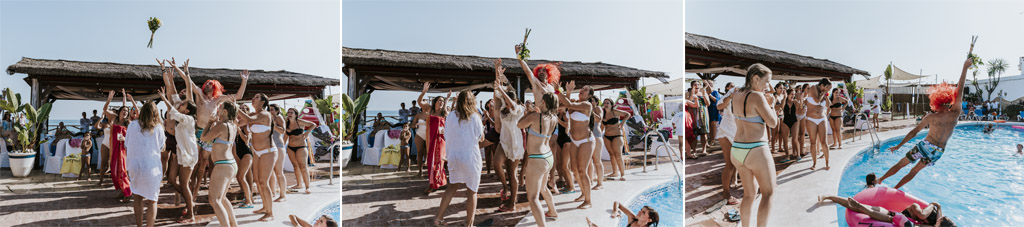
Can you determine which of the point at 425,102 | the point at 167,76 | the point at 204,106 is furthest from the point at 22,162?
the point at 425,102

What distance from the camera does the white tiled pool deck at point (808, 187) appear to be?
5047 mm

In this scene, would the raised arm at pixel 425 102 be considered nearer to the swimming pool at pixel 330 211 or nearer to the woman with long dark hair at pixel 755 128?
the swimming pool at pixel 330 211

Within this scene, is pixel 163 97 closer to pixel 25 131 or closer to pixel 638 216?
pixel 25 131

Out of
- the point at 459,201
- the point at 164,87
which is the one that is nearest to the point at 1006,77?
the point at 459,201

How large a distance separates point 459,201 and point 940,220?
436 cm

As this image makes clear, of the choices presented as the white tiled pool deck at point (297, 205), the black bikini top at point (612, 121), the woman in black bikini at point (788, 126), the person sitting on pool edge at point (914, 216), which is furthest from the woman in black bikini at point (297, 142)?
the person sitting on pool edge at point (914, 216)

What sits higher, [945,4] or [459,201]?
[945,4]

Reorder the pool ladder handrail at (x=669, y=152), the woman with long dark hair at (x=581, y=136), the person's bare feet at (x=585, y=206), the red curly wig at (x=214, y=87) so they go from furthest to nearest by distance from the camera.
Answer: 1. the pool ladder handrail at (x=669, y=152)
2. the person's bare feet at (x=585, y=206)
3. the woman with long dark hair at (x=581, y=136)
4. the red curly wig at (x=214, y=87)

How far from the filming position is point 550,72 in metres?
5.35

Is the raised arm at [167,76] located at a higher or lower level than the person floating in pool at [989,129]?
higher

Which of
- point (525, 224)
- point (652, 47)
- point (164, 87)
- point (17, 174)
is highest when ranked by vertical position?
point (652, 47)

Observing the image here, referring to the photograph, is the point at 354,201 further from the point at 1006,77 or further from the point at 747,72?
the point at 1006,77

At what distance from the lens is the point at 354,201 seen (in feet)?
18.5

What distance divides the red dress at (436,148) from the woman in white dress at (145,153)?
237cm
